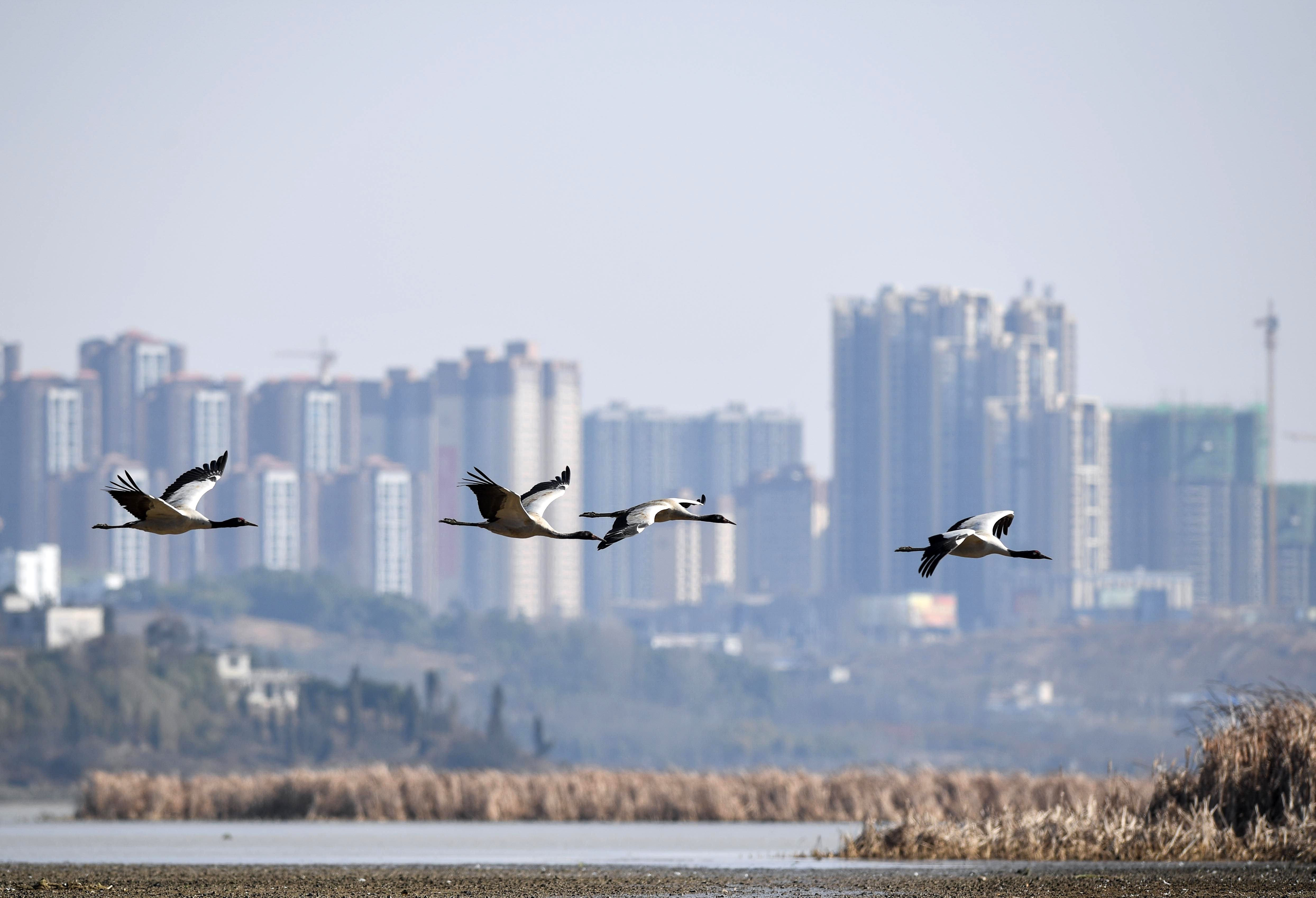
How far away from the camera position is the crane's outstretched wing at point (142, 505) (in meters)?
28.0

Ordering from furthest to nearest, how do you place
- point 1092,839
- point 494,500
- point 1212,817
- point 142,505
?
point 1092,839
point 1212,817
point 142,505
point 494,500

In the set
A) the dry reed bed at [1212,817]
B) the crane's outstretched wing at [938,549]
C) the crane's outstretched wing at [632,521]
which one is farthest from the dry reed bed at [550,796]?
the crane's outstretched wing at [632,521]

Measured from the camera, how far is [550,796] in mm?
65562

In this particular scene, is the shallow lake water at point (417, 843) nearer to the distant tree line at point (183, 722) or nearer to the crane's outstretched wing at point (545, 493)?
the crane's outstretched wing at point (545, 493)

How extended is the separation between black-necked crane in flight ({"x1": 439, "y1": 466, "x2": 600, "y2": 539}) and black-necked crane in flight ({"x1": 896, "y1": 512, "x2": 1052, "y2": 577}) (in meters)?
3.65

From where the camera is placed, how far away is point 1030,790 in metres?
60.3

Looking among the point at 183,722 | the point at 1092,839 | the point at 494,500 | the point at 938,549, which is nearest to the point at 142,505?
the point at 494,500

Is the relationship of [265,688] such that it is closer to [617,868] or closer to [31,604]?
[31,604]

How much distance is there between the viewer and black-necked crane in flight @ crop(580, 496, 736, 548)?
84.9ft

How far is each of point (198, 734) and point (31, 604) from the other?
29.8 metres

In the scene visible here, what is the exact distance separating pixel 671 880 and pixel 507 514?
1410 cm

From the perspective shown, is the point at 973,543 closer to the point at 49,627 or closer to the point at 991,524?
the point at 991,524

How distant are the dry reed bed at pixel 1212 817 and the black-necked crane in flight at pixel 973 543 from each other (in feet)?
45.5

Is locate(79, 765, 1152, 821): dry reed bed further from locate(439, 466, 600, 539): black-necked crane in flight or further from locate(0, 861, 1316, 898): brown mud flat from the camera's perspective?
locate(439, 466, 600, 539): black-necked crane in flight
